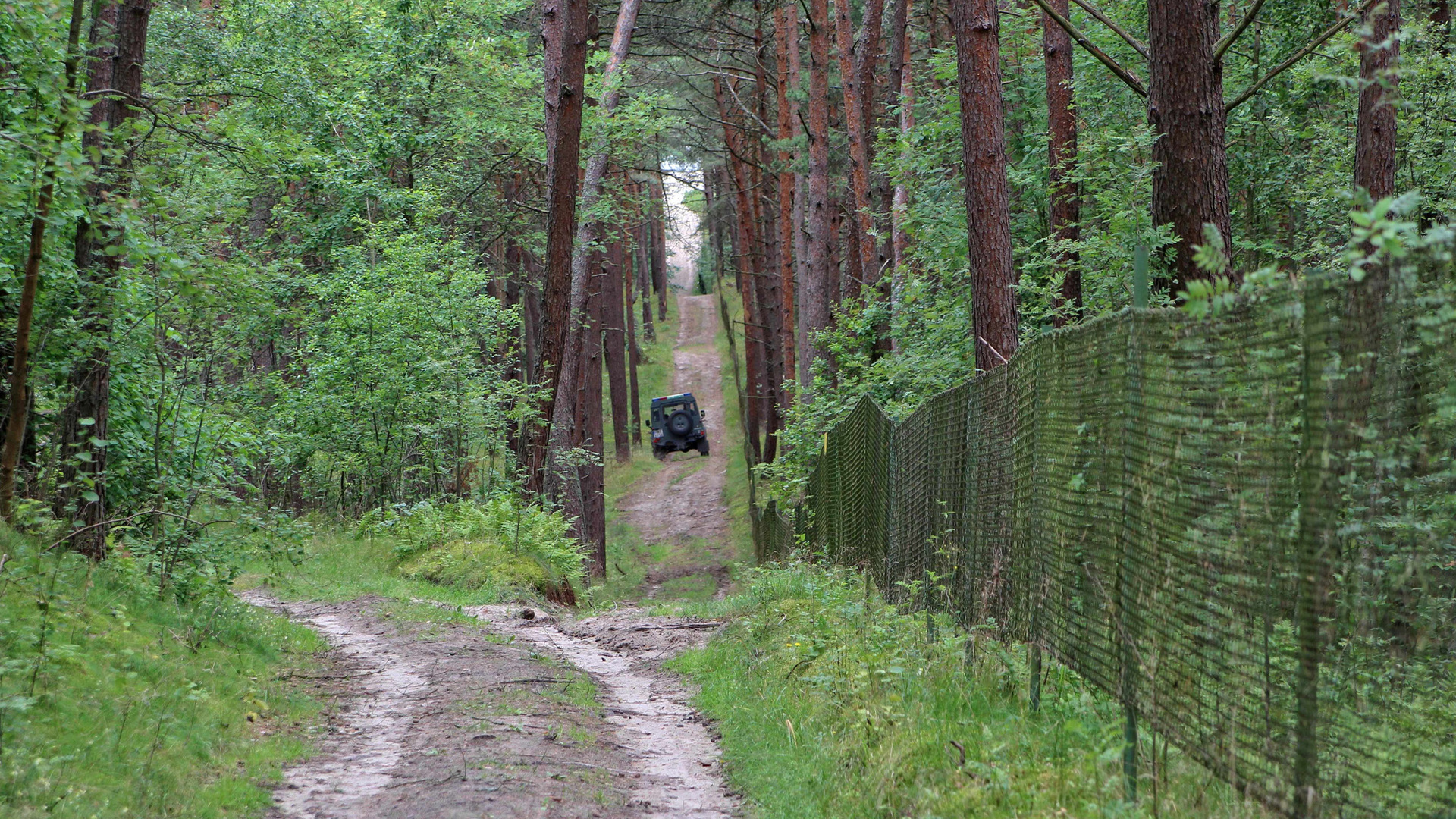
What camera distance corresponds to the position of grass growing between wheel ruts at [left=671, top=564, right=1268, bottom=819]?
440 cm

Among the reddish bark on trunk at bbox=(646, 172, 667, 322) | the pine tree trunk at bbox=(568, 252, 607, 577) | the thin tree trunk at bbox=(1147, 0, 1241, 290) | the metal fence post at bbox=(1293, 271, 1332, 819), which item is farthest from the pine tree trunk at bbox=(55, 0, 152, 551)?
the reddish bark on trunk at bbox=(646, 172, 667, 322)

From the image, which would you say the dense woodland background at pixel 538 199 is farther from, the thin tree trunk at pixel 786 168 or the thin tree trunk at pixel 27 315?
the thin tree trunk at pixel 786 168

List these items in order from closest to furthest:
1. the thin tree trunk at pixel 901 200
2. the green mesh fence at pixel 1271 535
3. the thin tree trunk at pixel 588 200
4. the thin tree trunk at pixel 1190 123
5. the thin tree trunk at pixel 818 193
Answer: the green mesh fence at pixel 1271 535 < the thin tree trunk at pixel 1190 123 < the thin tree trunk at pixel 901 200 < the thin tree trunk at pixel 588 200 < the thin tree trunk at pixel 818 193

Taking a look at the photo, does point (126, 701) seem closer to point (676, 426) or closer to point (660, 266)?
point (676, 426)

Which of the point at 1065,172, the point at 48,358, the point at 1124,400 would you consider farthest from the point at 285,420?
the point at 1124,400

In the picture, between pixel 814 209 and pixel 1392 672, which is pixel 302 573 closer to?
pixel 814 209

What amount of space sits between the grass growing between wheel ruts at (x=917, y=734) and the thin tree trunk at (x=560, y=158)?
9.37 m

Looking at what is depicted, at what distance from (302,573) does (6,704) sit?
1155cm

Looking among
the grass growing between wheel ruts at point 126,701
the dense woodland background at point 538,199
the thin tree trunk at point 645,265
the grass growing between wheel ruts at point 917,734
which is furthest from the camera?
the thin tree trunk at point 645,265

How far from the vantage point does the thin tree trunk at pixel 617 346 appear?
126ft

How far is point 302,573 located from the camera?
1639 centimetres

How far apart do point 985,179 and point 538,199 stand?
1875cm

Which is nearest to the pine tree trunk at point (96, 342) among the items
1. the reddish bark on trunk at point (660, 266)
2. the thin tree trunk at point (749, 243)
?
the thin tree trunk at point (749, 243)

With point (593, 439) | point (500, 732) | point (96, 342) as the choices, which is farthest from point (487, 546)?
point (593, 439)
